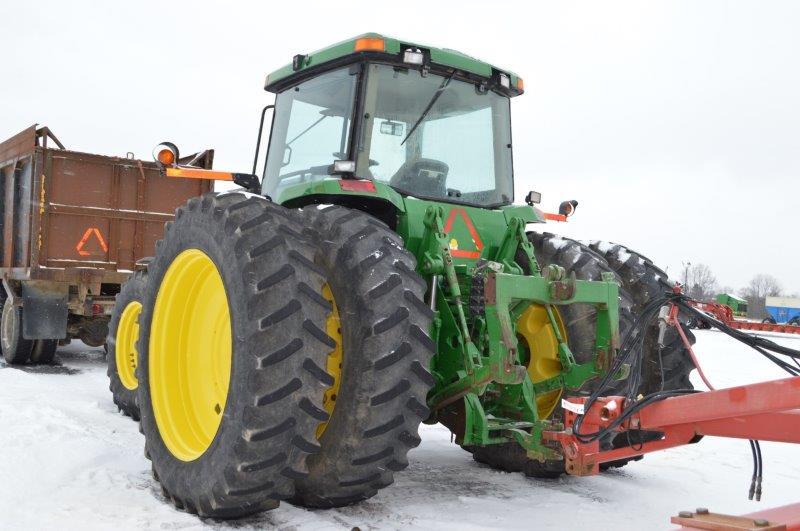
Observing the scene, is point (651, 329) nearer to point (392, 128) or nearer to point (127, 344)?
point (392, 128)

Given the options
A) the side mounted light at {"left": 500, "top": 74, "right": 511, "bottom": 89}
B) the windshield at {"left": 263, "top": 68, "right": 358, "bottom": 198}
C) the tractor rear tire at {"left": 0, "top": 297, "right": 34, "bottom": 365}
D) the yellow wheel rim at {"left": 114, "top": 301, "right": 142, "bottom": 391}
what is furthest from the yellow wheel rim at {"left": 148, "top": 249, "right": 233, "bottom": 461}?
the tractor rear tire at {"left": 0, "top": 297, "right": 34, "bottom": 365}

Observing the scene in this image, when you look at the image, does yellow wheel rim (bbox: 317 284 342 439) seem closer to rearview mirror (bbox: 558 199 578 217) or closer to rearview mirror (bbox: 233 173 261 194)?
rearview mirror (bbox: 233 173 261 194)

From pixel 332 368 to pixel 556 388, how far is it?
147cm

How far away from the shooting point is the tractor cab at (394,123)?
4.38 m

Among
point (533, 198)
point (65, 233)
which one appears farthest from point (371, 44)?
point (65, 233)

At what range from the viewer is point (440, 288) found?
4.13 m

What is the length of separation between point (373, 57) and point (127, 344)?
11.5ft

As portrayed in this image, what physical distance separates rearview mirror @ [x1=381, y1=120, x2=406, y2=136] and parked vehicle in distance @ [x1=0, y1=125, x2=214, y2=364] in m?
6.01

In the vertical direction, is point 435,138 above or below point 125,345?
above

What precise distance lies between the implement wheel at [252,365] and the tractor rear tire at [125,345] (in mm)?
2241

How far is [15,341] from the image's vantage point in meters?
9.30

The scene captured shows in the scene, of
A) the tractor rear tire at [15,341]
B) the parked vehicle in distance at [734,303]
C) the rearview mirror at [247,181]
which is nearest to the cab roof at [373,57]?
the rearview mirror at [247,181]

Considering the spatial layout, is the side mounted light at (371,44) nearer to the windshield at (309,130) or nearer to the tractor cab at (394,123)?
the tractor cab at (394,123)

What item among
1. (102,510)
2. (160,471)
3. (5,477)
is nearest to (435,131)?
(160,471)
